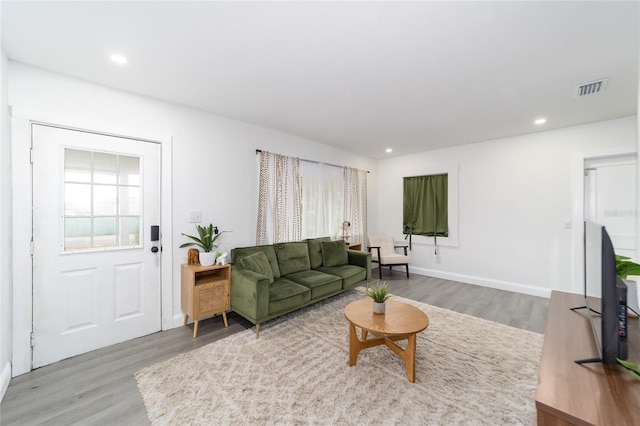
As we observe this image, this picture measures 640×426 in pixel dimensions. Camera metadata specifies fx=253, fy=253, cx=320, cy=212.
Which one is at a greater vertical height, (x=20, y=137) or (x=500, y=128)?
(x=500, y=128)

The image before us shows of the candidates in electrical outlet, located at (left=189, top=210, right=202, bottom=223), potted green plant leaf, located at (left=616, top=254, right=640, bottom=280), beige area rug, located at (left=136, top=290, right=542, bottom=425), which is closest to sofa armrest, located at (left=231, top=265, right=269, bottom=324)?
beige area rug, located at (left=136, top=290, right=542, bottom=425)

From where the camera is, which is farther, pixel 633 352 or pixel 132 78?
pixel 132 78

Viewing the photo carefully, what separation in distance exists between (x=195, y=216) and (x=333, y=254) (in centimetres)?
215

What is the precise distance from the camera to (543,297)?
12.8 feet

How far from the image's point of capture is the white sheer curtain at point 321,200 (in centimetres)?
445

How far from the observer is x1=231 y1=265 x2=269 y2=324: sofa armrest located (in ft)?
8.63

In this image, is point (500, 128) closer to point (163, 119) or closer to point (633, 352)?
point (633, 352)

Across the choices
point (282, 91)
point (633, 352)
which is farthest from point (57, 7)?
point (633, 352)

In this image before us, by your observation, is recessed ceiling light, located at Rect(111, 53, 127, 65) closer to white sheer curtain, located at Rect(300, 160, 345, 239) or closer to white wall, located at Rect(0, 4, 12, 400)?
white wall, located at Rect(0, 4, 12, 400)

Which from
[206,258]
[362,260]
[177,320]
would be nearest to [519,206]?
[362,260]

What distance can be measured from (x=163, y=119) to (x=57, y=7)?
1.35 m

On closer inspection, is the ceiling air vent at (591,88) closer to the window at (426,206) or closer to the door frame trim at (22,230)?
the window at (426,206)

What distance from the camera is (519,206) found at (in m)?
4.19

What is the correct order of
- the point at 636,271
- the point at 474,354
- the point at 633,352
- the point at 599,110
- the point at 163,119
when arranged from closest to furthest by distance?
the point at 633,352 → the point at 636,271 → the point at 474,354 → the point at 163,119 → the point at 599,110
